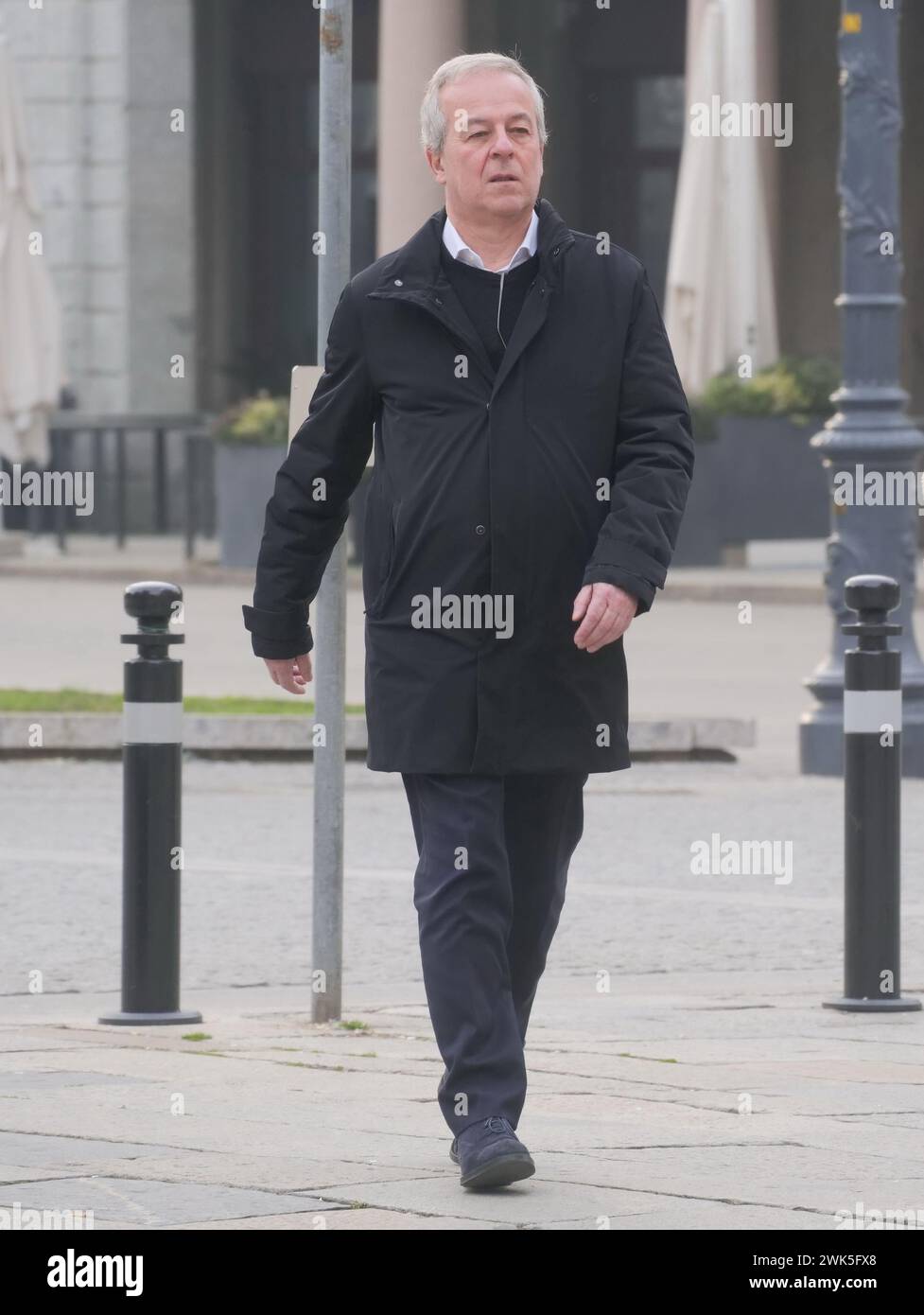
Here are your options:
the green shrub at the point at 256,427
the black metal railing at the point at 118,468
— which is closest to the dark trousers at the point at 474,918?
the green shrub at the point at 256,427

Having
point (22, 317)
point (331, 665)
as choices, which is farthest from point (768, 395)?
point (331, 665)

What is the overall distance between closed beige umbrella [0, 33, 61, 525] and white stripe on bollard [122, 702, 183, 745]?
16263 millimetres

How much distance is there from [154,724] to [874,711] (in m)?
1.64

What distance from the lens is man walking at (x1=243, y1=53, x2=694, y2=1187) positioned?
4.97 metres

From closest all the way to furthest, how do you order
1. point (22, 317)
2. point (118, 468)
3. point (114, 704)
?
point (114, 704) → point (22, 317) → point (118, 468)

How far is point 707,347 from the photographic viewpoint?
21391mm

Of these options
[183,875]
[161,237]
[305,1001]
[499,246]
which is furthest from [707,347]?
[499,246]

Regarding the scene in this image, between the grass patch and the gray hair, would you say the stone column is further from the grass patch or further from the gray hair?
the gray hair

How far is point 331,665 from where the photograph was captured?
681 cm

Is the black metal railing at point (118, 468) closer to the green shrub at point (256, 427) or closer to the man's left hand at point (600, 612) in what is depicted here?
the green shrub at point (256, 427)

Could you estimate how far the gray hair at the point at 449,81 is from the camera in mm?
5070

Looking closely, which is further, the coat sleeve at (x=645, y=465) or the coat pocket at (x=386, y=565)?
the coat pocket at (x=386, y=565)

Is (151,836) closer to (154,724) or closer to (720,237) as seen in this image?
(154,724)

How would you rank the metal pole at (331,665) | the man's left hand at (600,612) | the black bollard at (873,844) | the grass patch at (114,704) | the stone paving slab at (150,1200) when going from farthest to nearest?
1. the grass patch at (114,704)
2. the black bollard at (873,844)
3. the metal pole at (331,665)
4. the man's left hand at (600,612)
5. the stone paving slab at (150,1200)
